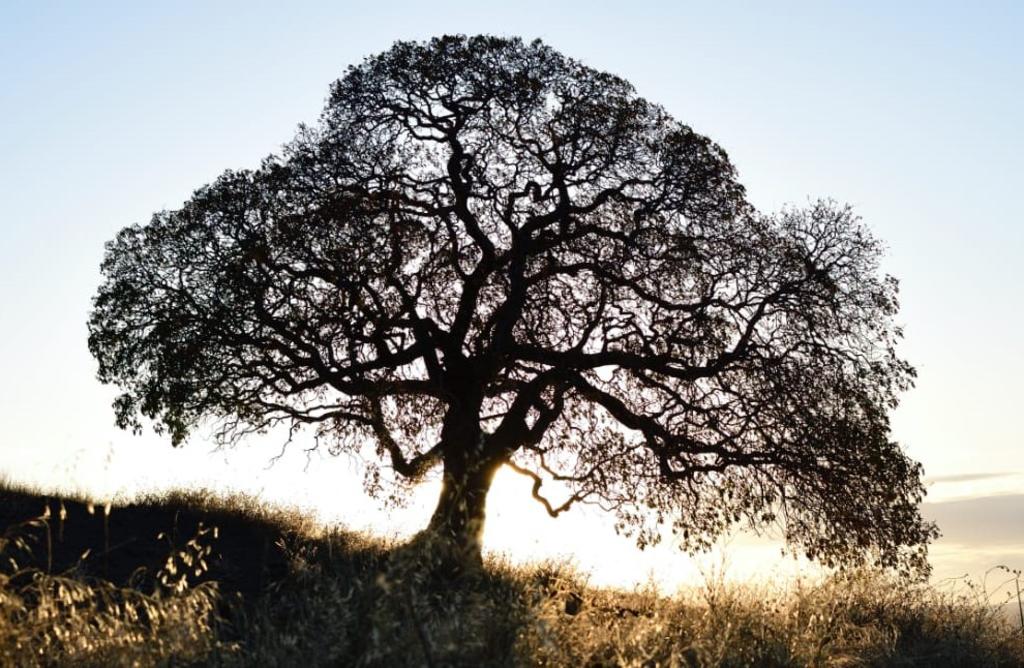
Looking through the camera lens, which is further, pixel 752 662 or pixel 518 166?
pixel 518 166

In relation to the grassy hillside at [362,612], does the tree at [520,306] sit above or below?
above

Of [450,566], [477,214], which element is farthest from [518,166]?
[450,566]

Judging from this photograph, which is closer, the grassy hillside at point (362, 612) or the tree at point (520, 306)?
the grassy hillside at point (362, 612)

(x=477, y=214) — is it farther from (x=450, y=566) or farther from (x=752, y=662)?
(x=752, y=662)

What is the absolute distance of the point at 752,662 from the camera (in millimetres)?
10156

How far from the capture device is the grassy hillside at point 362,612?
798 centimetres

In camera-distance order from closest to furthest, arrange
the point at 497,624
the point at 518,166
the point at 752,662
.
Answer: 1. the point at 497,624
2. the point at 752,662
3. the point at 518,166

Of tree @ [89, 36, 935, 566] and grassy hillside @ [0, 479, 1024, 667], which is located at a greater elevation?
tree @ [89, 36, 935, 566]

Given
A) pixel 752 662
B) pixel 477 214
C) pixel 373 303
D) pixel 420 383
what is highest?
pixel 477 214

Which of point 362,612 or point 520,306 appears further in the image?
point 520,306

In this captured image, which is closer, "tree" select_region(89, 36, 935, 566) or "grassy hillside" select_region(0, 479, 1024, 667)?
"grassy hillside" select_region(0, 479, 1024, 667)

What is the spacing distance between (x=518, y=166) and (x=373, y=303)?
12.0ft

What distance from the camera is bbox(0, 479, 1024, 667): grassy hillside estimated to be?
7980mm

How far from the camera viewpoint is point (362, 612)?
27.3 feet
